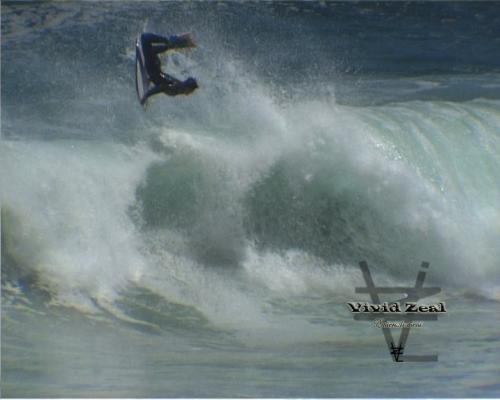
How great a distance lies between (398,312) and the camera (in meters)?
9.14

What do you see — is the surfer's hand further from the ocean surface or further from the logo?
the logo

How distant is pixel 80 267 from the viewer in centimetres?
986

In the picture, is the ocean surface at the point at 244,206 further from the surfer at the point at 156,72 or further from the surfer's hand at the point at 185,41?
the surfer's hand at the point at 185,41

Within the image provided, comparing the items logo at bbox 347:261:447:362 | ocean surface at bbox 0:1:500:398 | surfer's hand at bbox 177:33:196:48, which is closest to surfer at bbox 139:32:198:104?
surfer's hand at bbox 177:33:196:48

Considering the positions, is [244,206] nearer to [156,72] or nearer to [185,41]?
[156,72]

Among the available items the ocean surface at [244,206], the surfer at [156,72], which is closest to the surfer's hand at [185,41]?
the surfer at [156,72]

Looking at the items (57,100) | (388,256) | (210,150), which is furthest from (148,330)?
(57,100)

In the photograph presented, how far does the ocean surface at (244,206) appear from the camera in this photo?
30.6 ft

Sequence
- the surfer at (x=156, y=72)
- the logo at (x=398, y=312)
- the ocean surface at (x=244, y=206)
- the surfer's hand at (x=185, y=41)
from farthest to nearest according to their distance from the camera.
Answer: the ocean surface at (x=244, y=206), the logo at (x=398, y=312), the surfer at (x=156, y=72), the surfer's hand at (x=185, y=41)

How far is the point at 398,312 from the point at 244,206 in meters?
2.89

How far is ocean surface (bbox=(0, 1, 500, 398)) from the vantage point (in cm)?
934

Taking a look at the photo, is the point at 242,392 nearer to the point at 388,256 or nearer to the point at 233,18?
the point at 388,256

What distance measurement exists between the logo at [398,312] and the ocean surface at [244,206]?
0.44ft

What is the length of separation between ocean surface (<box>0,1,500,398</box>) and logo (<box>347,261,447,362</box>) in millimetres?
134
